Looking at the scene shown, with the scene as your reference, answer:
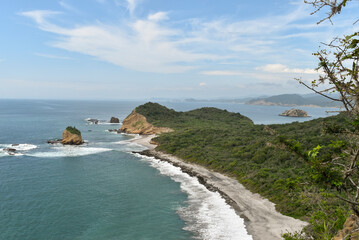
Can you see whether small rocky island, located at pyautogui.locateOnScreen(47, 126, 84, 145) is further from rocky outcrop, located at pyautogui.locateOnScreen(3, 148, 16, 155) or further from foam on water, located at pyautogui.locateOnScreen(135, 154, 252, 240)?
foam on water, located at pyautogui.locateOnScreen(135, 154, 252, 240)

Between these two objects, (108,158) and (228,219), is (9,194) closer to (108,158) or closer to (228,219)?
(108,158)

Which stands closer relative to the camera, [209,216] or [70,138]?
[209,216]

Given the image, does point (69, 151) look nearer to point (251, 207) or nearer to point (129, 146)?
point (129, 146)

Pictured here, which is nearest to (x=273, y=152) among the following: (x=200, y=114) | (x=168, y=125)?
(x=168, y=125)

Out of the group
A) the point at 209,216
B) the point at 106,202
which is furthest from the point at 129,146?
A: the point at 209,216

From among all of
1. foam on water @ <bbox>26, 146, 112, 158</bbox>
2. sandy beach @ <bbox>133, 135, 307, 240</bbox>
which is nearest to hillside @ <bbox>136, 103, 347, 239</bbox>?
sandy beach @ <bbox>133, 135, 307, 240</bbox>

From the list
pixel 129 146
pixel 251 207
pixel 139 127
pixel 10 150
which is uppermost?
pixel 139 127
